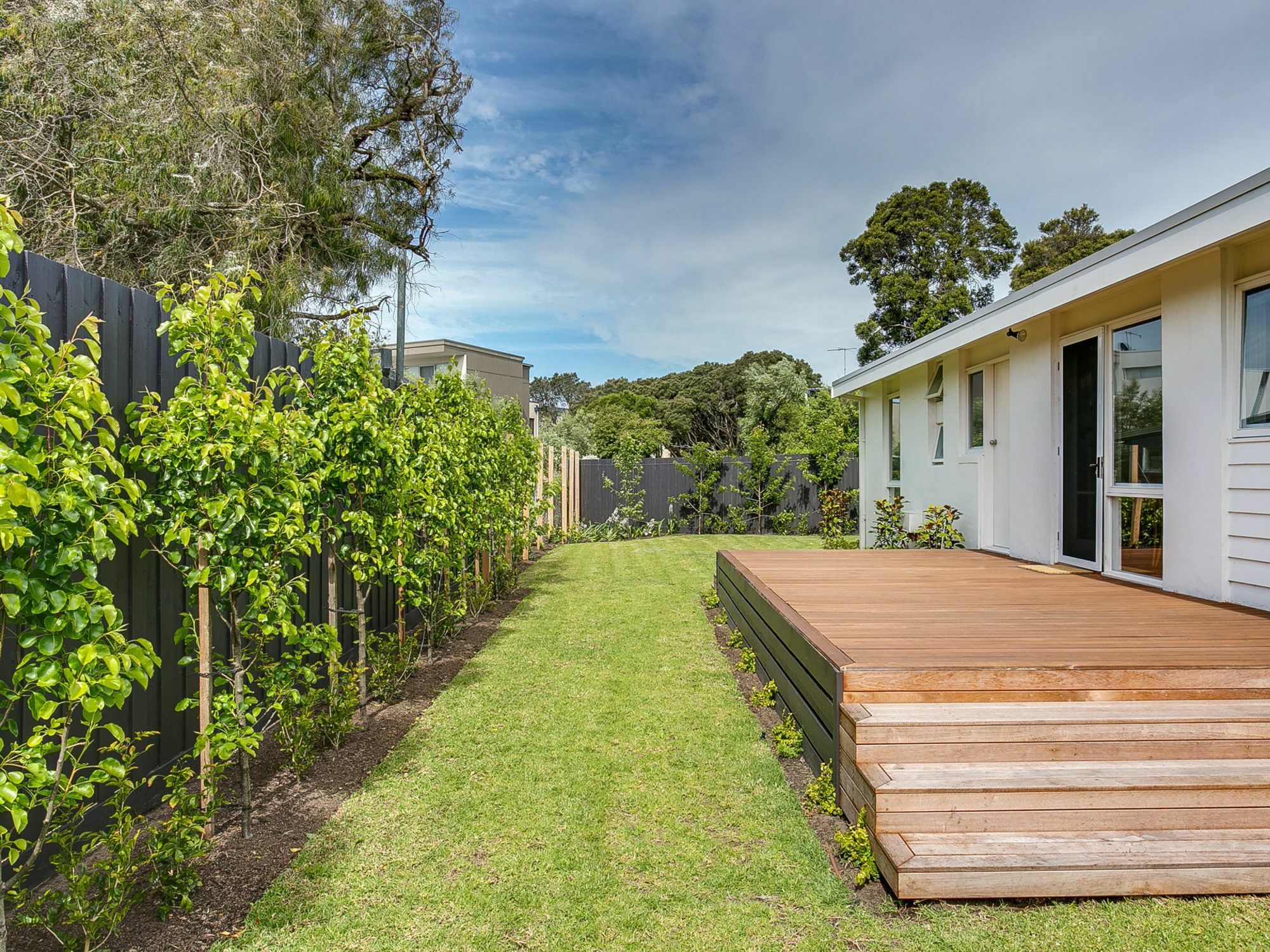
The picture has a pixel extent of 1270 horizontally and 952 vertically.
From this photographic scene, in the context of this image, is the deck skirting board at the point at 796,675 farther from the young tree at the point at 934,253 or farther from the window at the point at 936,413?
the young tree at the point at 934,253

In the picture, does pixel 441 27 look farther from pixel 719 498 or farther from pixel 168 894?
pixel 168 894

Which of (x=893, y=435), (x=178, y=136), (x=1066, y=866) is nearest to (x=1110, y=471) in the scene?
(x=1066, y=866)

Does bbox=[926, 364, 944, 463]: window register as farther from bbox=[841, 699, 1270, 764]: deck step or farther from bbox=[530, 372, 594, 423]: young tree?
bbox=[530, 372, 594, 423]: young tree

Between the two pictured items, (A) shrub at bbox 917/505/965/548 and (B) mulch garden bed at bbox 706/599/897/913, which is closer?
(B) mulch garden bed at bbox 706/599/897/913

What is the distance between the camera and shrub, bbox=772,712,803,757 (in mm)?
3535

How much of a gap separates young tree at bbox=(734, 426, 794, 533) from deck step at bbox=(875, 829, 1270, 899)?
40.2 feet

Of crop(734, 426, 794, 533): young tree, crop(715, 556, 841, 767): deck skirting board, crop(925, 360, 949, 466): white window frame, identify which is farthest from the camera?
crop(734, 426, 794, 533): young tree

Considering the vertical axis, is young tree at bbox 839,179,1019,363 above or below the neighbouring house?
above

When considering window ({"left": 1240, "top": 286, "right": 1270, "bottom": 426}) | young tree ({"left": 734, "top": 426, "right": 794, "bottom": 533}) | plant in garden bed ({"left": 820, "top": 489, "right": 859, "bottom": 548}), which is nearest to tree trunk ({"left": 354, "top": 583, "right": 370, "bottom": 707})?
window ({"left": 1240, "top": 286, "right": 1270, "bottom": 426})

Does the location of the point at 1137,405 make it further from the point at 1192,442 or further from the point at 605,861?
the point at 605,861

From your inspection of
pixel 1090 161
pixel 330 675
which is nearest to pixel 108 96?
pixel 330 675

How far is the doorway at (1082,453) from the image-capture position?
5434 mm

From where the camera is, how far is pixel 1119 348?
5.23 meters

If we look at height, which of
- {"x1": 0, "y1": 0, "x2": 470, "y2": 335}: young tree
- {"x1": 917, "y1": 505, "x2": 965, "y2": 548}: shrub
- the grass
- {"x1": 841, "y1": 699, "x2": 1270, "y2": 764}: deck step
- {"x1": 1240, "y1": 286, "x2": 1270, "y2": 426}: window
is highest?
{"x1": 0, "y1": 0, "x2": 470, "y2": 335}: young tree
